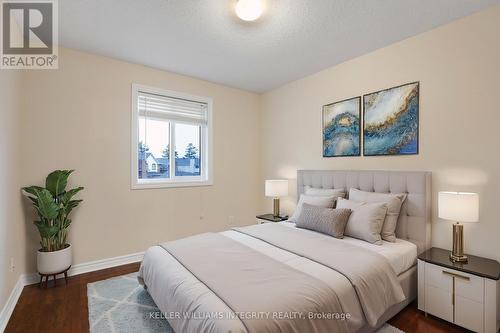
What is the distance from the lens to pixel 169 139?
3.75 metres

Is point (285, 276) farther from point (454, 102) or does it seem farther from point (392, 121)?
point (454, 102)

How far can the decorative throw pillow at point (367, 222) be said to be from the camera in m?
2.31

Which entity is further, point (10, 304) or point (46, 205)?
point (46, 205)

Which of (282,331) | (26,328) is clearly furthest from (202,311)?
(26,328)

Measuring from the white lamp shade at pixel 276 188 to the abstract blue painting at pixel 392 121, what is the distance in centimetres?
129

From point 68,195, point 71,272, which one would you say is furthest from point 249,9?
point 71,272

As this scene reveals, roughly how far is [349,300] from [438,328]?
3.49 feet

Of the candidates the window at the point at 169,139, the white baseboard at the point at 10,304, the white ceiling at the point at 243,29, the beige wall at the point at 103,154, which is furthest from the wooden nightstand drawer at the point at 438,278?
the white baseboard at the point at 10,304

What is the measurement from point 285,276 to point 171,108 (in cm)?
300

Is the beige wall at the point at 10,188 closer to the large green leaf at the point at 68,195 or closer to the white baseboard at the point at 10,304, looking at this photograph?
the white baseboard at the point at 10,304

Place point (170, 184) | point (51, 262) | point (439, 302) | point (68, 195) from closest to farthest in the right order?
point (439, 302) → point (51, 262) → point (68, 195) → point (170, 184)

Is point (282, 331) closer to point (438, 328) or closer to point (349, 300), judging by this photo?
point (349, 300)

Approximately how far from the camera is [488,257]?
2105 millimetres

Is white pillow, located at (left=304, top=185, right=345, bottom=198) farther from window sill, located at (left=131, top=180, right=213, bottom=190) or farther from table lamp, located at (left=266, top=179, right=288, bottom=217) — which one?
window sill, located at (left=131, top=180, right=213, bottom=190)
